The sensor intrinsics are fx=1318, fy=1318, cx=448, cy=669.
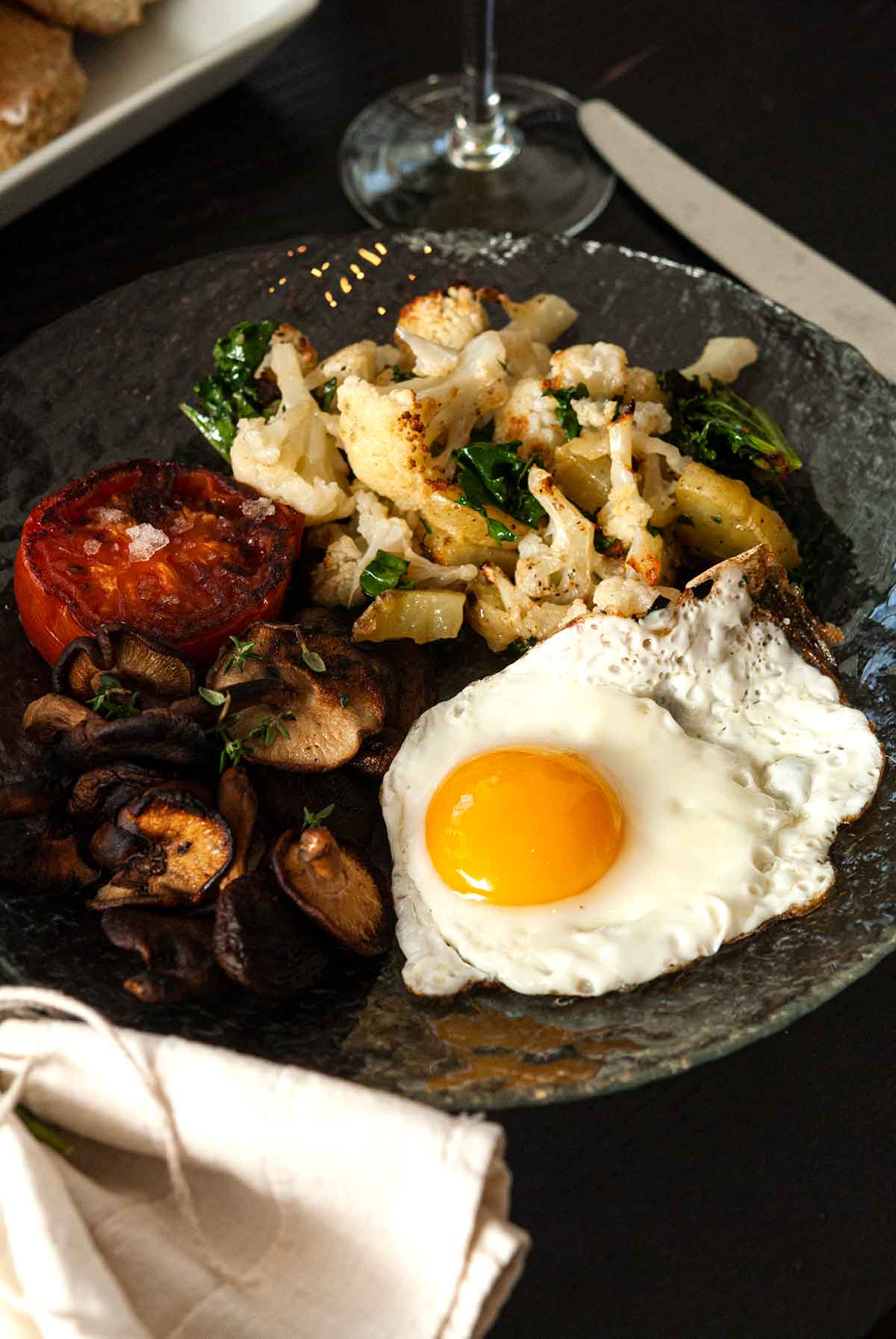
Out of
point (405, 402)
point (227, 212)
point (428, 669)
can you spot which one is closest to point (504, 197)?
point (227, 212)

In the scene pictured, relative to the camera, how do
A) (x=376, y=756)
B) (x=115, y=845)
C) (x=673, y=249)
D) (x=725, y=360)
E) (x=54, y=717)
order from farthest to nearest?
1. (x=673, y=249)
2. (x=725, y=360)
3. (x=376, y=756)
4. (x=54, y=717)
5. (x=115, y=845)

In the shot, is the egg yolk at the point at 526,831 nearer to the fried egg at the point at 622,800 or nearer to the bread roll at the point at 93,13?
the fried egg at the point at 622,800

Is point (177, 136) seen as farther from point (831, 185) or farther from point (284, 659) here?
point (284, 659)

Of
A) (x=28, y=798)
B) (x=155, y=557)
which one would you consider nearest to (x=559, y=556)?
(x=155, y=557)

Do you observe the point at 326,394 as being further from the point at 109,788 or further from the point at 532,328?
the point at 109,788

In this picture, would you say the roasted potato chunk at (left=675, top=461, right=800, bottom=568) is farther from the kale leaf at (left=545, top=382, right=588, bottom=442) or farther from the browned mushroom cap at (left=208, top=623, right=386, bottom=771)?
the browned mushroom cap at (left=208, top=623, right=386, bottom=771)

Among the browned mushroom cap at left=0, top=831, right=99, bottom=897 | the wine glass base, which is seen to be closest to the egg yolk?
the browned mushroom cap at left=0, top=831, right=99, bottom=897
